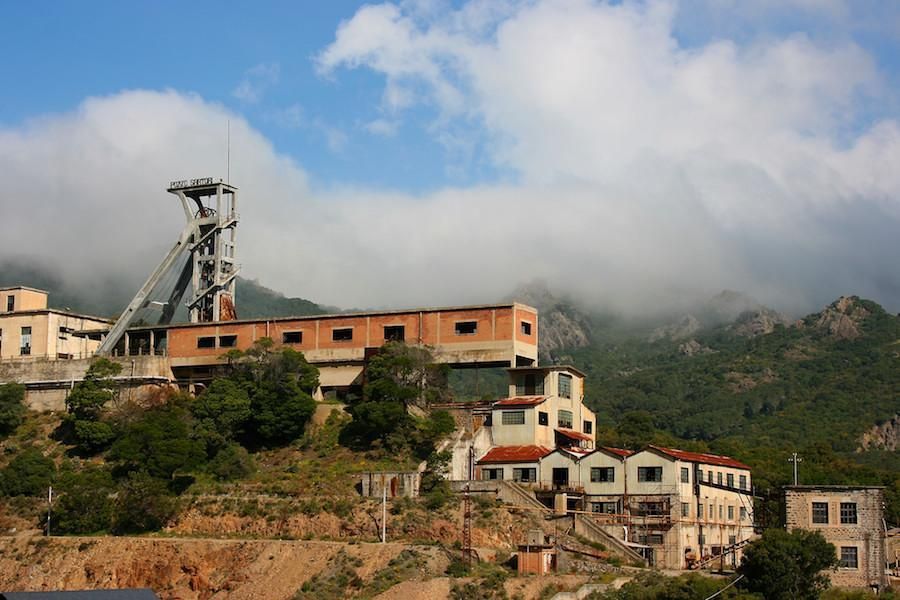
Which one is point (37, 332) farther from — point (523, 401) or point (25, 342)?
point (523, 401)

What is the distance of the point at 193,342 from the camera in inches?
4099

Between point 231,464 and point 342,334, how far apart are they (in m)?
14.2

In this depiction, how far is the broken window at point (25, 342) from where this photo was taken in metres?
107

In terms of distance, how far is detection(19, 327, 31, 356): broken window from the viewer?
352ft

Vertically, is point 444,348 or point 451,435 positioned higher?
point 444,348

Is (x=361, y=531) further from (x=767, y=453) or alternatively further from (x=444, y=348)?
(x=767, y=453)

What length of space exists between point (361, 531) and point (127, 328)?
36026mm

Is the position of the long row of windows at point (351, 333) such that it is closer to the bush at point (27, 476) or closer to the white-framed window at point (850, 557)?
the bush at point (27, 476)

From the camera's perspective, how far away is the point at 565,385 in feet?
308

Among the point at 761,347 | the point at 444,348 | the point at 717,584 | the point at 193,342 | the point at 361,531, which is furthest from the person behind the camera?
the point at 761,347

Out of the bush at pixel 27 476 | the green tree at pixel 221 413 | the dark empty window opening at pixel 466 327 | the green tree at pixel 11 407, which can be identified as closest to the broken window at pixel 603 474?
the dark empty window opening at pixel 466 327

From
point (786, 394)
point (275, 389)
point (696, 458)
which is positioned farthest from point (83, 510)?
point (786, 394)

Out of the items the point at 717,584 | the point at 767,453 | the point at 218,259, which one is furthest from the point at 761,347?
the point at 717,584

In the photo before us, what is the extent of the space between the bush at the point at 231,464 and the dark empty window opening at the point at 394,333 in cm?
1344
